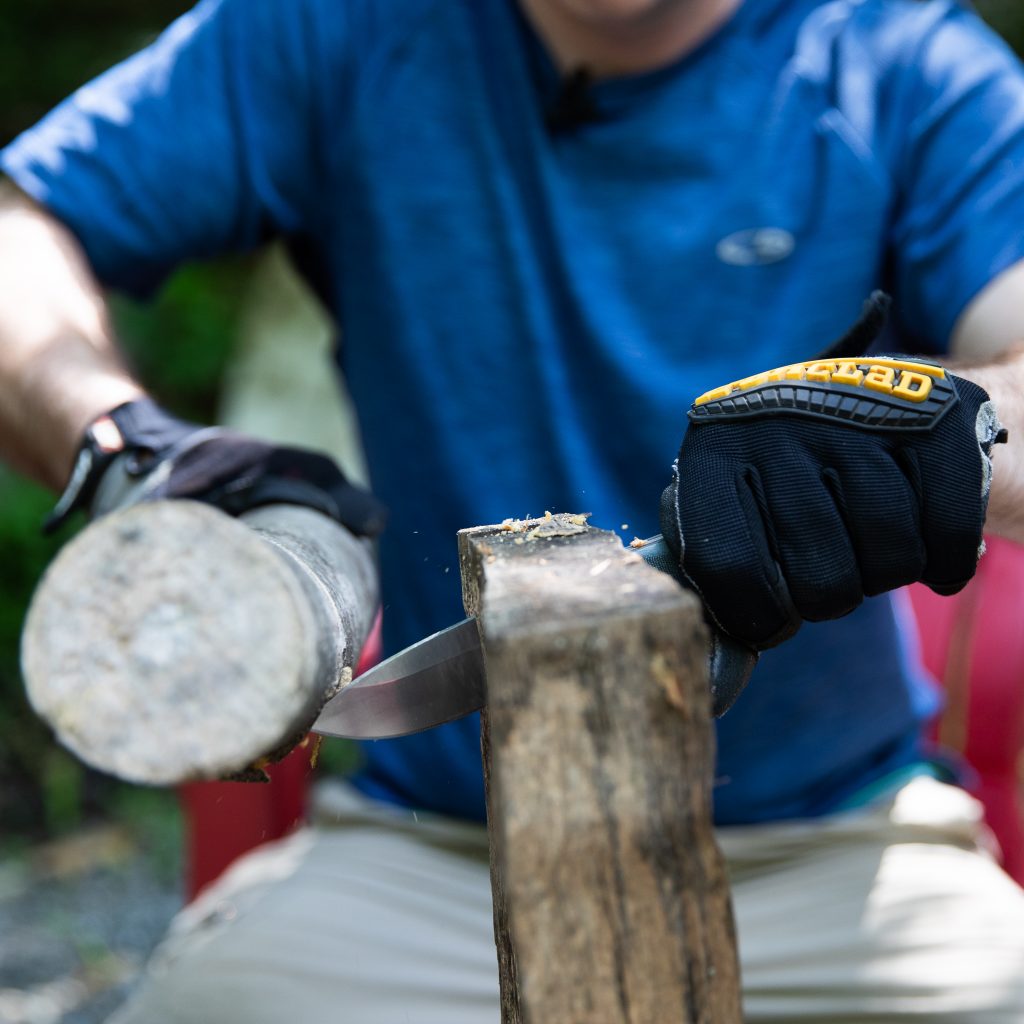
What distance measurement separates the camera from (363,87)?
1817mm

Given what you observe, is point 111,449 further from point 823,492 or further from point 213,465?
point 823,492

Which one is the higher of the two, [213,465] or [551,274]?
[213,465]

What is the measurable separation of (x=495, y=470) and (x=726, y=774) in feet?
2.02

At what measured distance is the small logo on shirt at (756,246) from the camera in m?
1.74

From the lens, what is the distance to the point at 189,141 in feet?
5.92

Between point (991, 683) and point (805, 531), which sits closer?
point (805, 531)

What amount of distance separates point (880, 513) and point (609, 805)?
38 centimetres

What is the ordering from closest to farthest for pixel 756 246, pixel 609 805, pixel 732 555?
pixel 609 805 < pixel 732 555 < pixel 756 246

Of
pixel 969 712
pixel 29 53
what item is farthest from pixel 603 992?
pixel 29 53

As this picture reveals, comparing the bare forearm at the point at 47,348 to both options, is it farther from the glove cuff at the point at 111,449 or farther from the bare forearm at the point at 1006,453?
the bare forearm at the point at 1006,453

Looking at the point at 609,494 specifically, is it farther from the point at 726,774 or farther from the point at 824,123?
the point at 824,123

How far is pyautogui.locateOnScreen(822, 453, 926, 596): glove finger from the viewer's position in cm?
93

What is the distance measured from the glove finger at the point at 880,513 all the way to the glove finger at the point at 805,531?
0.05 ft

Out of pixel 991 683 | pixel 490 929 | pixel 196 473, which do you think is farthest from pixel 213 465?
pixel 991 683
